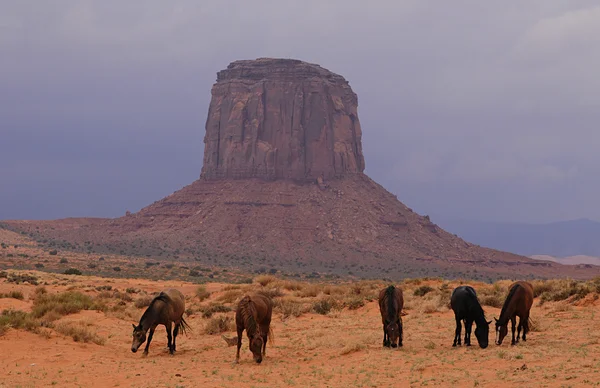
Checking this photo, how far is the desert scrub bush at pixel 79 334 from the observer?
21.9 m

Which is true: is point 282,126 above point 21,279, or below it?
above

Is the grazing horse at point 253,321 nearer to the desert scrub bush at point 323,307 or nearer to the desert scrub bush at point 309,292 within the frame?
the desert scrub bush at point 323,307

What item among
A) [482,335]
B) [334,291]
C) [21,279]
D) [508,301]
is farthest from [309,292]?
[482,335]

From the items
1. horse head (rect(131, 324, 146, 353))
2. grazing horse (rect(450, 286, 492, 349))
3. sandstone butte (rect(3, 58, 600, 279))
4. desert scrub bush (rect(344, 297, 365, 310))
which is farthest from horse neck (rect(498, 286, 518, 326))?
sandstone butte (rect(3, 58, 600, 279))

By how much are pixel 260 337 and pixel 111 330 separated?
8530 mm

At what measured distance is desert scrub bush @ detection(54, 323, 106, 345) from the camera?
21916 millimetres

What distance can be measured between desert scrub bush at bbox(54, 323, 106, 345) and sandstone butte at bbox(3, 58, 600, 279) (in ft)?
227

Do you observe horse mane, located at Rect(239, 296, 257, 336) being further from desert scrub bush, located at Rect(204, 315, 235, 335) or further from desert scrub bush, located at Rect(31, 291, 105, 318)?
desert scrub bush, located at Rect(31, 291, 105, 318)

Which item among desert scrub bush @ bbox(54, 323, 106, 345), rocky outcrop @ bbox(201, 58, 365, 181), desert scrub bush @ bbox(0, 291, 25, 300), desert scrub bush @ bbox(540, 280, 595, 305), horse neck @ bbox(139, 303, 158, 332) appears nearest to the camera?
horse neck @ bbox(139, 303, 158, 332)

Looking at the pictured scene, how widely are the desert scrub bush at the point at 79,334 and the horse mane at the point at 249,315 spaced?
5.68m

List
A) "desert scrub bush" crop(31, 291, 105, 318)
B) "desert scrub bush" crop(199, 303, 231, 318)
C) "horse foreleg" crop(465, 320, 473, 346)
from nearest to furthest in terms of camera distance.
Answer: "horse foreleg" crop(465, 320, 473, 346)
"desert scrub bush" crop(31, 291, 105, 318)
"desert scrub bush" crop(199, 303, 231, 318)

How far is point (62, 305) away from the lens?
1071 inches

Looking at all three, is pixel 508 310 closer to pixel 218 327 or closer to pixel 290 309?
pixel 218 327

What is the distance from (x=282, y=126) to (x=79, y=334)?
102850mm
